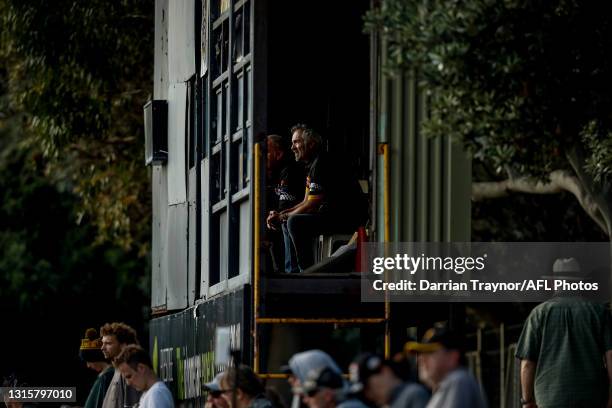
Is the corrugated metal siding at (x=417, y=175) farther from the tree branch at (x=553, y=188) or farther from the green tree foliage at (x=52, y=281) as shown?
the green tree foliage at (x=52, y=281)

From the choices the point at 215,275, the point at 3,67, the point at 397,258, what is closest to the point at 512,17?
the point at 397,258

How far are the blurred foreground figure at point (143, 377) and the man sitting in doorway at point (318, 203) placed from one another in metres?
2.76

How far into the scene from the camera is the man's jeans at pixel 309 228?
1420cm

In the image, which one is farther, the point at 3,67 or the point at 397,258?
the point at 3,67

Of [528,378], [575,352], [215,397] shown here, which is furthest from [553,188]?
[215,397]

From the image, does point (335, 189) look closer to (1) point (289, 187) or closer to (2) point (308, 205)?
(2) point (308, 205)

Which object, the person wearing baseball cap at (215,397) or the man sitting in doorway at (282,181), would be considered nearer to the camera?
the person wearing baseball cap at (215,397)

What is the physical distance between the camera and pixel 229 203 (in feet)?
47.3

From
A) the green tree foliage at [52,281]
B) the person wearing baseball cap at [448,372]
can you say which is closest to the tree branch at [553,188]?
the person wearing baseball cap at [448,372]

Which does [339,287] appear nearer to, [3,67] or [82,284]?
[3,67]

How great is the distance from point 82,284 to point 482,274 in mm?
24973

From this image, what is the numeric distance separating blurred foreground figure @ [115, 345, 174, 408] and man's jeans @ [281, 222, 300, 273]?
111 inches

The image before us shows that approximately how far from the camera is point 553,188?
69.8ft

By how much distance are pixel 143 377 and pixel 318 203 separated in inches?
119
